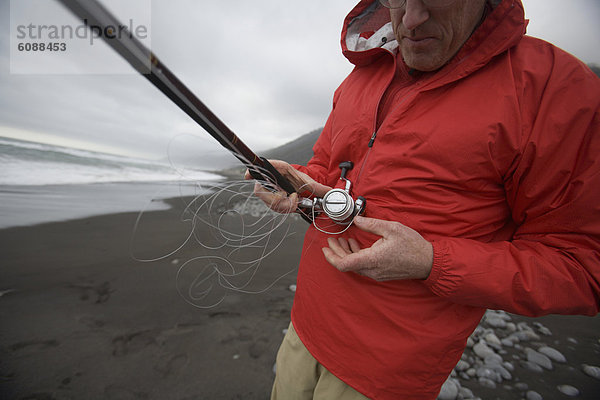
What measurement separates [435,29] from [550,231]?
3.58ft

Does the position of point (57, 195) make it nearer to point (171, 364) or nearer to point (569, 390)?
point (171, 364)

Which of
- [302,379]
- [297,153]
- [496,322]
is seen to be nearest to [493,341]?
[496,322]

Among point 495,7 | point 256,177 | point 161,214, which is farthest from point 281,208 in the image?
point 161,214

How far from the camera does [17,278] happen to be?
3607 millimetres

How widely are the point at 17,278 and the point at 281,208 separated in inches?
190

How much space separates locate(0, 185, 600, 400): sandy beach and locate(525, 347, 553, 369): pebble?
0.08m

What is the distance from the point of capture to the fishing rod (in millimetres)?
753

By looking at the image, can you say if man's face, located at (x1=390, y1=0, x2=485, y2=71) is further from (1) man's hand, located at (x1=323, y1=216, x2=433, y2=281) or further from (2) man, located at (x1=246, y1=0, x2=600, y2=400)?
(1) man's hand, located at (x1=323, y1=216, x2=433, y2=281)

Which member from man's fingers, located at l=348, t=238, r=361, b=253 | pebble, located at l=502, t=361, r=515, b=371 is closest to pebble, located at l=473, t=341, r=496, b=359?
pebble, located at l=502, t=361, r=515, b=371

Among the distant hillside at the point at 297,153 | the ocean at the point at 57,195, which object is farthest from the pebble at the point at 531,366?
the distant hillside at the point at 297,153

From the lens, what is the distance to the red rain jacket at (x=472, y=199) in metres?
0.96

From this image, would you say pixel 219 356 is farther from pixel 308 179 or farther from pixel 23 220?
pixel 23 220

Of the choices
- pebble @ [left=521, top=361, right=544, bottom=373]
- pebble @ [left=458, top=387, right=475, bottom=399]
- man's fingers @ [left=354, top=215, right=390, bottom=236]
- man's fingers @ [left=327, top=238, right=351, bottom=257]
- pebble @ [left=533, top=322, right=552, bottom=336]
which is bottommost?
pebble @ [left=458, top=387, right=475, bottom=399]

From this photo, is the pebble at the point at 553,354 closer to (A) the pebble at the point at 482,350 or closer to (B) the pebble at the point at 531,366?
(B) the pebble at the point at 531,366
